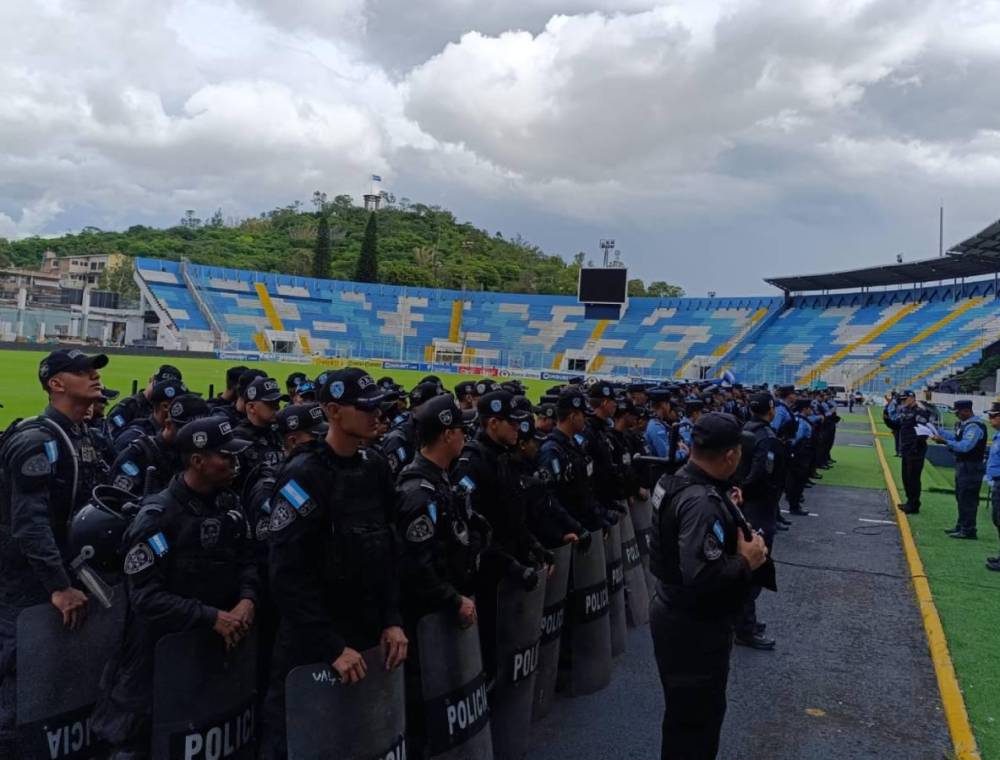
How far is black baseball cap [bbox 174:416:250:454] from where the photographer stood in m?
3.04

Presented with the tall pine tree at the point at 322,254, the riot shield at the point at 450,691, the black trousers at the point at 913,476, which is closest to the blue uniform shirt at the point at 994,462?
the black trousers at the point at 913,476

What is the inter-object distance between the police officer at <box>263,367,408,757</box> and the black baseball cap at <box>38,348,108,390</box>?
Answer: 1.52 meters

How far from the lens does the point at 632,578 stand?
618cm

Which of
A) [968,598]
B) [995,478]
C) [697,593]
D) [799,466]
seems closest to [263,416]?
→ [697,593]

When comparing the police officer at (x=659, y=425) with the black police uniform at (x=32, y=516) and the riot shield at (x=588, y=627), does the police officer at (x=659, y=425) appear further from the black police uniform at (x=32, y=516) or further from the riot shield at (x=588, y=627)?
the black police uniform at (x=32, y=516)

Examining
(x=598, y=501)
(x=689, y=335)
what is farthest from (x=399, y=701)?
(x=689, y=335)

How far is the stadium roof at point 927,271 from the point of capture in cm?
3459

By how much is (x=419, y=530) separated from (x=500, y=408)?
3.69 ft

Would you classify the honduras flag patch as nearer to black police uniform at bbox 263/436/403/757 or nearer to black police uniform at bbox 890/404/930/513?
black police uniform at bbox 263/436/403/757

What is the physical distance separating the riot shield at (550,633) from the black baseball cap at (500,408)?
0.85 m

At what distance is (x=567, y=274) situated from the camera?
294ft

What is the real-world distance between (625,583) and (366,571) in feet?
12.0

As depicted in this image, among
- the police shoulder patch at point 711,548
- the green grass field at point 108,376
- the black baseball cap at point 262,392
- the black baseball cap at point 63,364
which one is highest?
the black baseball cap at point 63,364

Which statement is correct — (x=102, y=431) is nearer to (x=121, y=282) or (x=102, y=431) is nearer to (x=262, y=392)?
(x=262, y=392)
